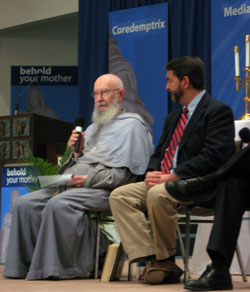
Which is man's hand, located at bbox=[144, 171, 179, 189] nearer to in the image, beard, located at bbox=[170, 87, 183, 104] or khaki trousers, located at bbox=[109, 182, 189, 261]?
khaki trousers, located at bbox=[109, 182, 189, 261]

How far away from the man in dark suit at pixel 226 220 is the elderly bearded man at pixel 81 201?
1.01 metres

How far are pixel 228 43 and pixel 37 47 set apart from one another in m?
5.72

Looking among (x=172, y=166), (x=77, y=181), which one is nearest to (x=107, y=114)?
(x=77, y=181)

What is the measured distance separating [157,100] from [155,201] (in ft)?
13.3

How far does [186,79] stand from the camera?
10.9 ft

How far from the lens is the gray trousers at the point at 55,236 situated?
3375 mm

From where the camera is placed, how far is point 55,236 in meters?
3.41

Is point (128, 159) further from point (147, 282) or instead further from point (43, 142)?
point (43, 142)

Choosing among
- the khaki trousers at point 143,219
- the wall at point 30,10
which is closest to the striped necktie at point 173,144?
the khaki trousers at point 143,219

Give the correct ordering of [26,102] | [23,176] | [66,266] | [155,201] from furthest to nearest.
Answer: [26,102] → [23,176] → [66,266] → [155,201]

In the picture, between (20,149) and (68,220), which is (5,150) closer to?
(20,149)

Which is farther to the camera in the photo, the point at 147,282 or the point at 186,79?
the point at 186,79

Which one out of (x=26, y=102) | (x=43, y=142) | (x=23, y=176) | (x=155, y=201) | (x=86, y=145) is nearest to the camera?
(x=155, y=201)

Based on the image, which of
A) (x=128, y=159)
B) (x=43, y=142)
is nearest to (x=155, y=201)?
(x=128, y=159)
